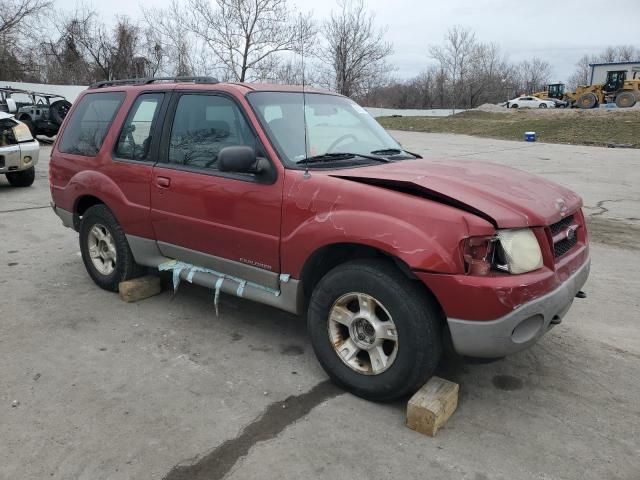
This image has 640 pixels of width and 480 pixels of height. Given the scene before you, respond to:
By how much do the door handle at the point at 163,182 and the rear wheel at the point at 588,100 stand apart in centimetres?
4321

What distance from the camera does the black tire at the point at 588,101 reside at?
132 ft

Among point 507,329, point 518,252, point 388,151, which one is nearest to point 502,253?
point 518,252

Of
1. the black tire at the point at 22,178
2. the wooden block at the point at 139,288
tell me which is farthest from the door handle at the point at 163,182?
the black tire at the point at 22,178

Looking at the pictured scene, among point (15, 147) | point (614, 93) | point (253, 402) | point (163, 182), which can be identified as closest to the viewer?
point (253, 402)

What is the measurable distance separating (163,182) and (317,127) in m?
1.25

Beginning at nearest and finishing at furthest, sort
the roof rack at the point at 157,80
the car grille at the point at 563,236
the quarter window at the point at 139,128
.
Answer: the car grille at the point at 563,236
the roof rack at the point at 157,80
the quarter window at the point at 139,128

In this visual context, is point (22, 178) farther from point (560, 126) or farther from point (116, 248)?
point (560, 126)

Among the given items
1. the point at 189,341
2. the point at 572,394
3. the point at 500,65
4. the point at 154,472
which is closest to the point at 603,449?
the point at 572,394

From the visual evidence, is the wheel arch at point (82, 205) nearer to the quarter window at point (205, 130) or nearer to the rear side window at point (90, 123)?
the rear side window at point (90, 123)

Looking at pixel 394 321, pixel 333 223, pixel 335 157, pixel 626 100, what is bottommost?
pixel 394 321

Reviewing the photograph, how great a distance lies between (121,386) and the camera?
3.32 meters

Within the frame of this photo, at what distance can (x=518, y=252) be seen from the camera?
2.78 meters

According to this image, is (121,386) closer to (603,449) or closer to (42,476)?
(42,476)

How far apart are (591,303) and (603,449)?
230cm
